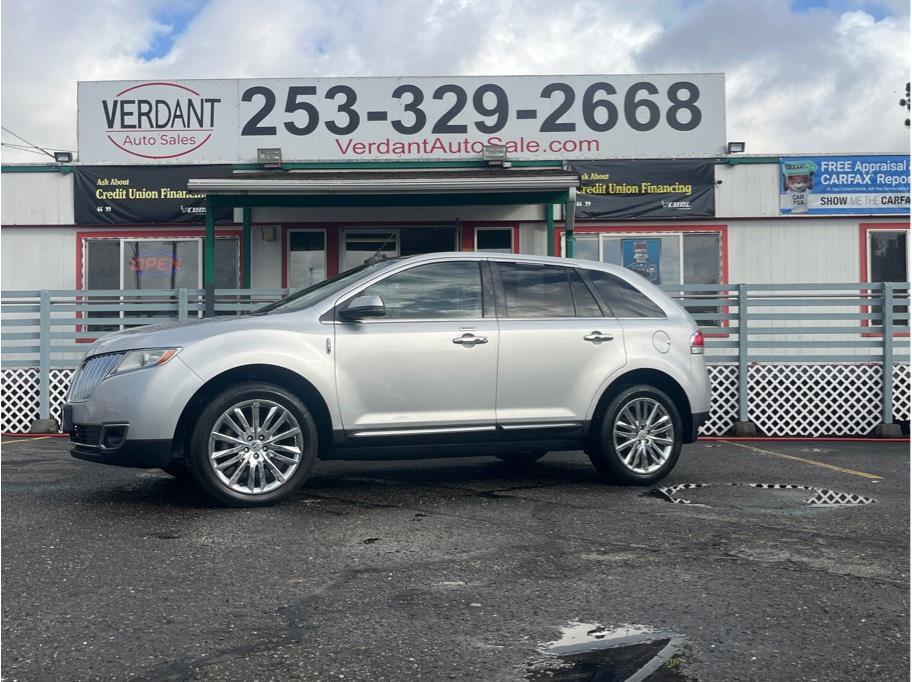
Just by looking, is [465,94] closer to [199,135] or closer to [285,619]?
[199,135]

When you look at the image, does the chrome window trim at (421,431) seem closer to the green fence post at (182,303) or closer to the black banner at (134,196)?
the green fence post at (182,303)

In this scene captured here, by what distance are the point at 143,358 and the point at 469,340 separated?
2.18 m

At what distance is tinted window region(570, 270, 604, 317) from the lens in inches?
290

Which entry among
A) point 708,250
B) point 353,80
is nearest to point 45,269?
point 353,80

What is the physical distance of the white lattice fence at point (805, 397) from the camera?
11594 millimetres

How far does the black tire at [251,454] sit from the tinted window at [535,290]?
174 centimetres

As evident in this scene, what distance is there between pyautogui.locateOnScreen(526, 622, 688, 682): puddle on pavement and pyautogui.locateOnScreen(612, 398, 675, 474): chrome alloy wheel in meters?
3.43

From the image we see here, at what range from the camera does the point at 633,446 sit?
727 cm

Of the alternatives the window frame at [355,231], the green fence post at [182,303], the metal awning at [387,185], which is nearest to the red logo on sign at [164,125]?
the metal awning at [387,185]

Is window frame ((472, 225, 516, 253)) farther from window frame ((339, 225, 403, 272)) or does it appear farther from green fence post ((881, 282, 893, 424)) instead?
green fence post ((881, 282, 893, 424))

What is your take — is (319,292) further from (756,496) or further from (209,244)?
(209,244)

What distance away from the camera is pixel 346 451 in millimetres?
6578

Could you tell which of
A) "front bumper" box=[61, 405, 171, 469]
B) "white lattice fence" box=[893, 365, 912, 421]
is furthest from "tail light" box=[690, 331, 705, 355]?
"white lattice fence" box=[893, 365, 912, 421]

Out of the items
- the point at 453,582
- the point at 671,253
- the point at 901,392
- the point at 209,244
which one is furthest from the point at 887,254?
the point at 453,582
